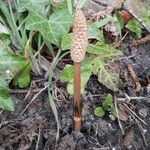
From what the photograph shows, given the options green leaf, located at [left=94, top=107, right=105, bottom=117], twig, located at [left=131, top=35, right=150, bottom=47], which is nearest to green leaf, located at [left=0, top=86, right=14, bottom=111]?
green leaf, located at [left=94, top=107, right=105, bottom=117]

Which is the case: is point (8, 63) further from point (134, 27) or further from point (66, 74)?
point (134, 27)

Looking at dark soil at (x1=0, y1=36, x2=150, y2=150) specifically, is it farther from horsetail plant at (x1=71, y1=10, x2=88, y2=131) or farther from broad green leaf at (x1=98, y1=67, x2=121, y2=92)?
horsetail plant at (x1=71, y1=10, x2=88, y2=131)

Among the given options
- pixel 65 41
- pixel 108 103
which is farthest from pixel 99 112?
pixel 65 41

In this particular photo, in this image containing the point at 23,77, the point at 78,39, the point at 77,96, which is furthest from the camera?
the point at 23,77

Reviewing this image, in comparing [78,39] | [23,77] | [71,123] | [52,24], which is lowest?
[71,123]

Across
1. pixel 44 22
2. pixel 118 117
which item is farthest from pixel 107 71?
pixel 44 22

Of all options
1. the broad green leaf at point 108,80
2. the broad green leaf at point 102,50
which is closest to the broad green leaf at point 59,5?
the broad green leaf at point 102,50
